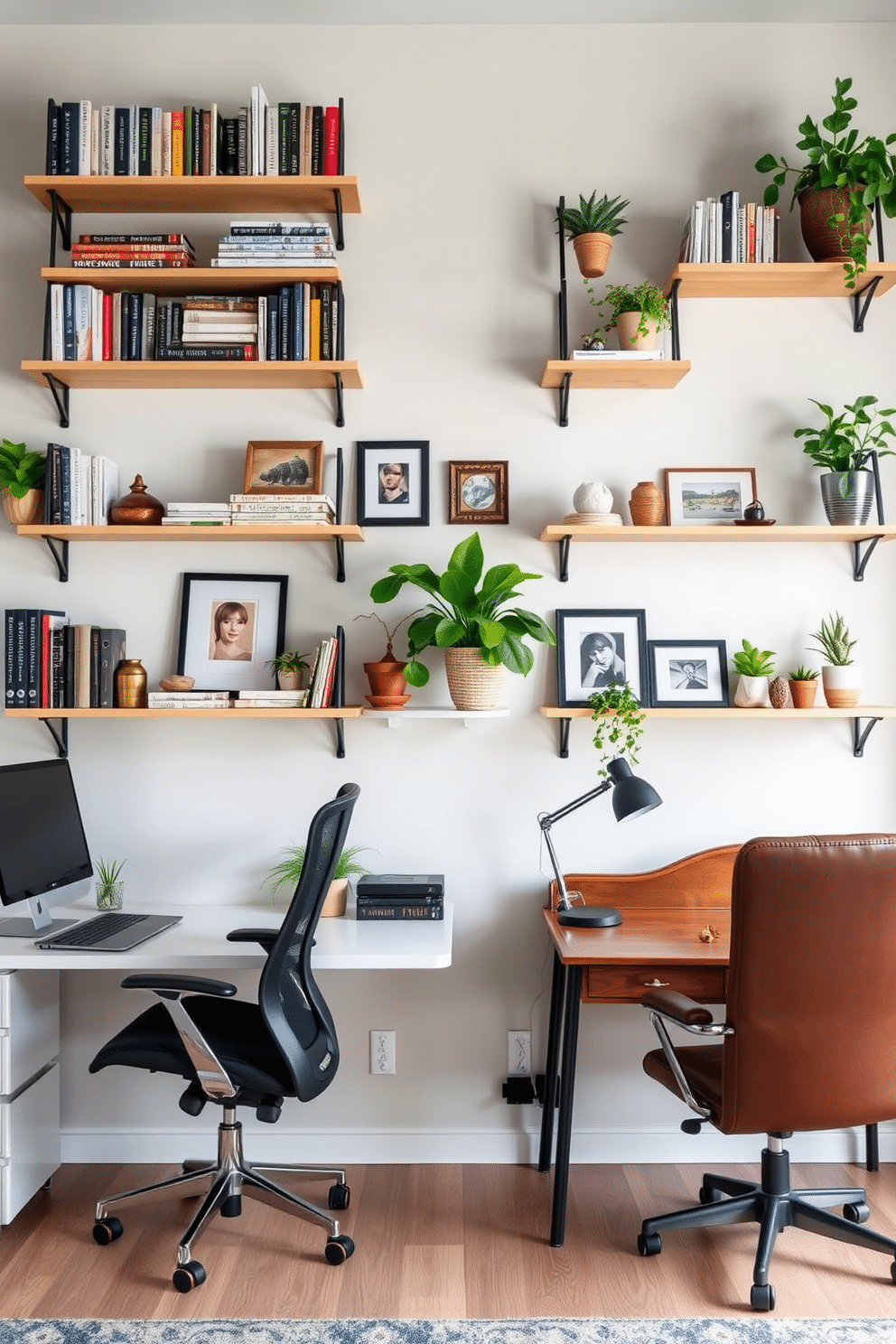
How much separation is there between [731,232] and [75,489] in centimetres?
193

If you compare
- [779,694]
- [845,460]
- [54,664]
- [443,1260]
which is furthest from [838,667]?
[54,664]

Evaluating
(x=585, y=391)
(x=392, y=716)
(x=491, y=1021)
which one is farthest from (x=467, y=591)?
(x=491, y=1021)

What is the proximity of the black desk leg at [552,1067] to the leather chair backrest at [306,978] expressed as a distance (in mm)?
647

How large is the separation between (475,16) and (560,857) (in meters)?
2.41

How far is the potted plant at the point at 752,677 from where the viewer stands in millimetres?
2883

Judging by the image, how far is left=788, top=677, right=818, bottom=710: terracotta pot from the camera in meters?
2.90

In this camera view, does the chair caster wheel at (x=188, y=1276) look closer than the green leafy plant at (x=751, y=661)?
Yes

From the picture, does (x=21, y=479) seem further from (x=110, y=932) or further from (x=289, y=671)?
(x=110, y=932)

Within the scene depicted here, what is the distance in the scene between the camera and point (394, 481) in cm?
302

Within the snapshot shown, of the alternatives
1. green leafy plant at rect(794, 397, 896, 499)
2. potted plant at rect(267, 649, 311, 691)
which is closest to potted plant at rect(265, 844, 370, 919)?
potted plant at rect(267, 649, 311, 691)

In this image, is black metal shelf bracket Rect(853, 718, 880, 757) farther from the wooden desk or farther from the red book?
the red book

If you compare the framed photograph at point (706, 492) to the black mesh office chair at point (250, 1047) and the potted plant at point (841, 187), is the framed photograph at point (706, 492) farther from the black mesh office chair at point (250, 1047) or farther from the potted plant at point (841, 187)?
the black mesh office chair at point (250, 1047)

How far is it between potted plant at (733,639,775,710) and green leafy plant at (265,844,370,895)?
3.79ft

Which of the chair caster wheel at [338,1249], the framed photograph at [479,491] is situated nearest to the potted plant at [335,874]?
the chair caster wheel at [338,1249]
